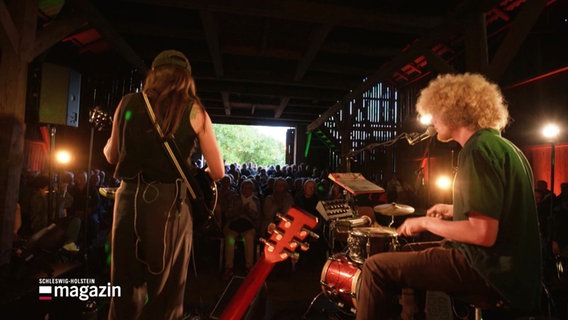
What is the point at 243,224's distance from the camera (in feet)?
17.8

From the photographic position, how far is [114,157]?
171cm

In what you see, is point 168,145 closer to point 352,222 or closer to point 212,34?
point 352,222

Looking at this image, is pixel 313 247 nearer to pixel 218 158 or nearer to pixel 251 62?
pixel 251 62

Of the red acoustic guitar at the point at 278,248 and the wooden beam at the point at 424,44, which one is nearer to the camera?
the red acoustic guitar at the point at 278,248

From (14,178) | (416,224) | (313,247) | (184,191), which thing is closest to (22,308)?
(14,178)

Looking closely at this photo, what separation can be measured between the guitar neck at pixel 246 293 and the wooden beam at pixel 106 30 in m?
3.78

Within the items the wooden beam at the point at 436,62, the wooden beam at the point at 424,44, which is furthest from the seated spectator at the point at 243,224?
the wooden beam at the point at 436,62

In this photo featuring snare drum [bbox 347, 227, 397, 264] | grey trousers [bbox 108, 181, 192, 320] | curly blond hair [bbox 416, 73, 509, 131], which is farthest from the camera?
snare drum [bbox 347, 227, 397, 264]

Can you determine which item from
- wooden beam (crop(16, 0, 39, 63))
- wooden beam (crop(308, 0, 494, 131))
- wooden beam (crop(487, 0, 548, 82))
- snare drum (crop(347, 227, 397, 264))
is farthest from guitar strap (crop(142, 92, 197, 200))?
wooden beam (crop(308, 0, 494, 131))

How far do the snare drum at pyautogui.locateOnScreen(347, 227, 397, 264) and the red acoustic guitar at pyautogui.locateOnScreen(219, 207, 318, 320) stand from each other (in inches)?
30.6

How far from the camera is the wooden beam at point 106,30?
151 inches

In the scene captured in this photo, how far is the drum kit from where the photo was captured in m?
2.81

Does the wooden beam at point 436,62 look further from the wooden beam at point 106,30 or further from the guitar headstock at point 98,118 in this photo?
the wooden beam at point 106,30

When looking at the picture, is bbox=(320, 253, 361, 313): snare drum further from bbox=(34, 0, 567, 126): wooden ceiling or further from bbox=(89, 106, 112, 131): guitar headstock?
bbox=(34, 0, 567, 126): wooden ceiling
